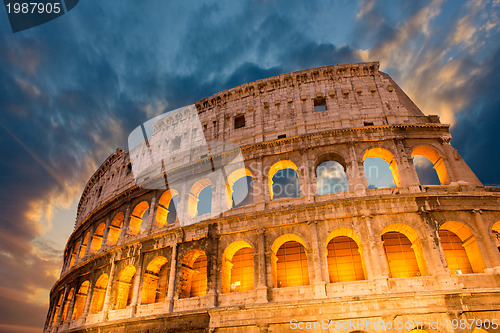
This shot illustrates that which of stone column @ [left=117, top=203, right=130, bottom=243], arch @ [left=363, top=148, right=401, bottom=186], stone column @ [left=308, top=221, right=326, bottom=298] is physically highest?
arch @ [left=363, top=148, right=401, bottom=186]

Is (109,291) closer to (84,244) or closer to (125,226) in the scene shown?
(125,226)

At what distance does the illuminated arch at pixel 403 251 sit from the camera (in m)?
13.4

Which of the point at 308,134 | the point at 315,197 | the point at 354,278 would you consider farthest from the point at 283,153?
the point at 354,278

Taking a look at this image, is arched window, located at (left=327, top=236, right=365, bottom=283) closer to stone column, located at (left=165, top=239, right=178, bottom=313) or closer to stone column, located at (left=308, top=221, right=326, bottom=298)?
stone column, located at (left=308, top=221, right=326, bottom=298)

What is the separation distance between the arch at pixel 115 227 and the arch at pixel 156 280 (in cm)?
511

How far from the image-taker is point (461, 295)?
38.1 ft

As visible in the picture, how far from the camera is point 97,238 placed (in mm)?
22109

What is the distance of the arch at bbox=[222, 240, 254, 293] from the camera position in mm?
14672

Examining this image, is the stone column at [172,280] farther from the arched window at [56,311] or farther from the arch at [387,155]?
the arched window at [56,311]

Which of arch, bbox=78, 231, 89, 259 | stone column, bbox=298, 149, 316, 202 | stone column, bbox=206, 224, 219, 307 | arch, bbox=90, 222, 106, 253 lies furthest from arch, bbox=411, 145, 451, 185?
arch, bbox=78, 231, 89, 259

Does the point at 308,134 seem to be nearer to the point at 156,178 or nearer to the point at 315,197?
the point at 315,197

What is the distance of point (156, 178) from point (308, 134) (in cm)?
951

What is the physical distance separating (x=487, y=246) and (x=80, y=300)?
72.6 ft

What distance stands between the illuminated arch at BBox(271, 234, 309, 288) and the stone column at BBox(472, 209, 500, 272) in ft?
23.7
